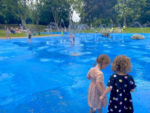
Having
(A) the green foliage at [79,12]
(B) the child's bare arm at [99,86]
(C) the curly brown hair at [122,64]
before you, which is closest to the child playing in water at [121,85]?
(C) the curly brown hair at [122,64]

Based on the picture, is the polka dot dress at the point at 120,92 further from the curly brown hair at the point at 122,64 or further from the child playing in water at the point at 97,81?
the child playing in water at the point at 97,81

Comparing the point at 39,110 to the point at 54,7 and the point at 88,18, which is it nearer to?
the point at 54,7

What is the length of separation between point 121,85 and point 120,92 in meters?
0.13

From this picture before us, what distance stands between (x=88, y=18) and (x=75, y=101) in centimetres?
5662

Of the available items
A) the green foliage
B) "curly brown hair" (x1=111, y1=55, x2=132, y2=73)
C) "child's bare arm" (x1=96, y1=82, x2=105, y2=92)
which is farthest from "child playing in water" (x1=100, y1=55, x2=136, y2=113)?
the green foliage

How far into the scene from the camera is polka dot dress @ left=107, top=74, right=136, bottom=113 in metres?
2.30

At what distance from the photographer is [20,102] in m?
4.47

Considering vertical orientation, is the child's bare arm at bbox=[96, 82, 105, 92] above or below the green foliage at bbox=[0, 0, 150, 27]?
below

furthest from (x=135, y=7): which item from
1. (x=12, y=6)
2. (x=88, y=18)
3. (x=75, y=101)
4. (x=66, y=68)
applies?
(x=75, y=101)

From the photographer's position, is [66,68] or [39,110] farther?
[66,68]

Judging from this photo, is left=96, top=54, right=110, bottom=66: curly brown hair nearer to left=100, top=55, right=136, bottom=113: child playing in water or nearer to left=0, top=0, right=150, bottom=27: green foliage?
left=100, top=55, right=136, bottom=113: child playing in water

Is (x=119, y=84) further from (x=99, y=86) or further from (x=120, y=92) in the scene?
(x=99, y=86)

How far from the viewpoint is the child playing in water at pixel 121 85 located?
7.44 ft

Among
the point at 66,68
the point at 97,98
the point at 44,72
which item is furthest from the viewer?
the point at 66,68
